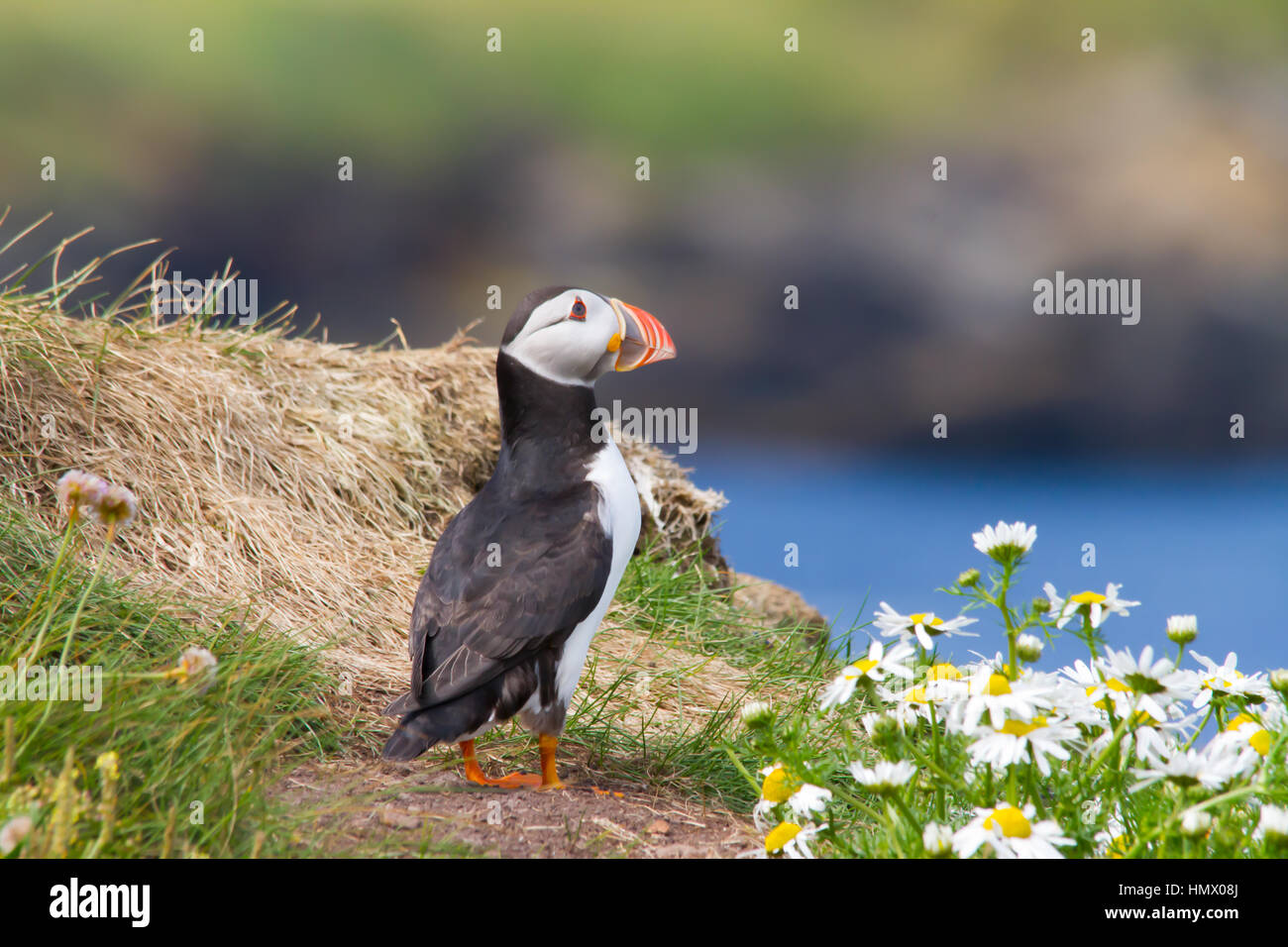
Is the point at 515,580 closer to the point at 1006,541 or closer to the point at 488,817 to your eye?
the point at 488,817

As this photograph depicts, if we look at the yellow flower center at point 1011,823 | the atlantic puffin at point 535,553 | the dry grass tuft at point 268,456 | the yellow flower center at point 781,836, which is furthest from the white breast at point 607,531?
the yellow flower center at point 1011,823

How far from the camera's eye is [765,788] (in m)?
2.44

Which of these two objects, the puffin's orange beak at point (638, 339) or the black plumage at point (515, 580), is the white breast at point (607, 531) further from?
the puffin's orange beak at point (638, 339)

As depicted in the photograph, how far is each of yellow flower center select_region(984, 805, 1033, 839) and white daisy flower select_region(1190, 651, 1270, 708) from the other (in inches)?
36.7

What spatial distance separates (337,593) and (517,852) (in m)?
2.73

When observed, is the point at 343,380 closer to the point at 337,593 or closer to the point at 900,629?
the point at 337,593

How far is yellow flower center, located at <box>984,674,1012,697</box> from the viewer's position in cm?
215

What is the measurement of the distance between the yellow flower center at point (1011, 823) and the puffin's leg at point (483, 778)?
2.02m

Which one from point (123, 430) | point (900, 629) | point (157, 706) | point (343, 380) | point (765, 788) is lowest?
point (765, 788)

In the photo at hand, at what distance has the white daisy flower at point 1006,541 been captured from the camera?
95.2 inches

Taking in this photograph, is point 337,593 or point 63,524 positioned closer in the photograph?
point 63,524

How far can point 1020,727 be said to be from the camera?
7.05 ft
